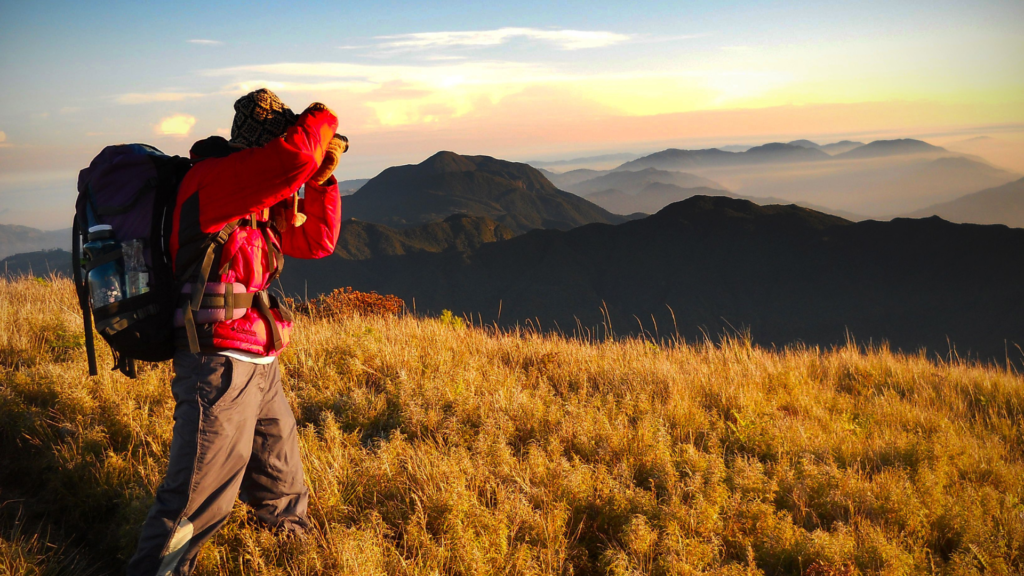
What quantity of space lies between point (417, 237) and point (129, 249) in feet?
355

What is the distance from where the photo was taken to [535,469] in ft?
11.2

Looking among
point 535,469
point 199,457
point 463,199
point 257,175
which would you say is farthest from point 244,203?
point 463,199

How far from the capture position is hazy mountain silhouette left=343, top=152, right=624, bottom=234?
14812 cm

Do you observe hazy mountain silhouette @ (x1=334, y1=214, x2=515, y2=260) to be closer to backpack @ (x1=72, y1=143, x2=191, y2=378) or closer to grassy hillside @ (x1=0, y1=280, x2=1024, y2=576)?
grassy hillside @ (x1=0, y1=280, x2=1024, y2=576)

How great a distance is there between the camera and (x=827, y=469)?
365 cm

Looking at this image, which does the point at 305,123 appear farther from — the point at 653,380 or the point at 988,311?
the point at 988,311

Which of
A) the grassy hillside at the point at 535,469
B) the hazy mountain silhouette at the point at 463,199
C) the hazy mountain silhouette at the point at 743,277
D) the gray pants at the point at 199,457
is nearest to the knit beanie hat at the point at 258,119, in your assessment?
the gray pants at the point at 199,457

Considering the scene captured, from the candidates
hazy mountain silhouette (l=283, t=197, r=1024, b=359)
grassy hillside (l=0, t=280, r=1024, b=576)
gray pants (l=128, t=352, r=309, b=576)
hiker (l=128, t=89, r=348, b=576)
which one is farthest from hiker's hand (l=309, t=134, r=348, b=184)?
hazy mountain silhouette (l=283, t=197, r=1024, b=359)

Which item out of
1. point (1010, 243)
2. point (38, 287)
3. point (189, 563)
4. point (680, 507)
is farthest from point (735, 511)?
point (1010, 243)

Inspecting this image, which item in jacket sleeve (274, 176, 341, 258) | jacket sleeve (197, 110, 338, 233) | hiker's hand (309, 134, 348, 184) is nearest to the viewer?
jacket sleeve (197, 110, 338, 233)

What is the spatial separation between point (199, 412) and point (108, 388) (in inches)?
92.5

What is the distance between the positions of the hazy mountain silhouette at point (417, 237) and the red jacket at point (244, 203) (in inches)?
3816

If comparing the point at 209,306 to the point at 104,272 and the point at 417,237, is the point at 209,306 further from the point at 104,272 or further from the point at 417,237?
the point at 417,237

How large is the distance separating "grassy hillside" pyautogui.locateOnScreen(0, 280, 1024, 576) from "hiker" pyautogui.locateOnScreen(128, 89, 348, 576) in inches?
15.7
